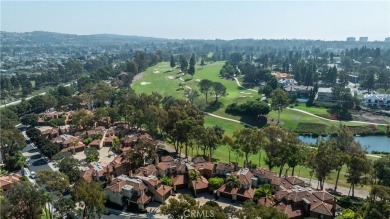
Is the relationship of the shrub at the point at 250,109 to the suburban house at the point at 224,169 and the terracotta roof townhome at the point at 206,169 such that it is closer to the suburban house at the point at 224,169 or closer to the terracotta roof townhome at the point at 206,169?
the suburban house at the point at 224,169

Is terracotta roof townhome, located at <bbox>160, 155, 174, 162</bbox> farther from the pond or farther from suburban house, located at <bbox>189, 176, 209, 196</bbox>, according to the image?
the pond

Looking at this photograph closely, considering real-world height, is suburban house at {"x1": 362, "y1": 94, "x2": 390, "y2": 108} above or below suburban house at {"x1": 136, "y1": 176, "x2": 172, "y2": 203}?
above

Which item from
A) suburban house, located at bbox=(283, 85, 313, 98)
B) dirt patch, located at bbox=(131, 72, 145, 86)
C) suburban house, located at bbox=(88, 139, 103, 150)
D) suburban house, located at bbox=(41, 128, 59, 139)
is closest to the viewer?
suburban house, located at bbox=(88, 139, 103, 150)

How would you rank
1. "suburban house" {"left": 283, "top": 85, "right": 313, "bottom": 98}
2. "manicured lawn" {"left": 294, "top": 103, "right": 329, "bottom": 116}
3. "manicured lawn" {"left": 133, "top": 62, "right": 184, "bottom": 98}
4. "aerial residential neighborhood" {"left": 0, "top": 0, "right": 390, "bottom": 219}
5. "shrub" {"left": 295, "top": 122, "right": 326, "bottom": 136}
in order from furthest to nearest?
1. "manicured lawn" {"left": 133, "top": 62, "right": 184, "bottom": 98}
2. "suburban house" {"left": 283, "top": 85, "right": 313, "bottom": 98}
3. "manicured lawn" {"left": 294, "top": 103, "right": 329, "bottom": 116}
4. "shrub" {"left": 295, "top": 122, "right": 326, "bottom": 136}
5. "aerial residential neighborhood" {"left": 0, "top": 0, "right": 390, "bottom": 219}

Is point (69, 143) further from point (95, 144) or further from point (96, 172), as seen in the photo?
point (96, 172)

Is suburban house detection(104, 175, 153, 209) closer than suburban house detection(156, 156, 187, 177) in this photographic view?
Yes

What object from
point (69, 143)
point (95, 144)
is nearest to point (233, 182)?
point (95, 144)

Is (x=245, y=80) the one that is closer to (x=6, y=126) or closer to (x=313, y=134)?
(x=313, y=134)

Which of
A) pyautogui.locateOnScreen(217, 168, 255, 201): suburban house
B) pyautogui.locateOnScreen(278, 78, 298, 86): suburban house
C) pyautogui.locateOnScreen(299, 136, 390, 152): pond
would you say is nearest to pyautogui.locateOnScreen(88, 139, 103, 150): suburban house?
pyautogui.locateOnScreen(217, 168, 255, 201): suburban house
